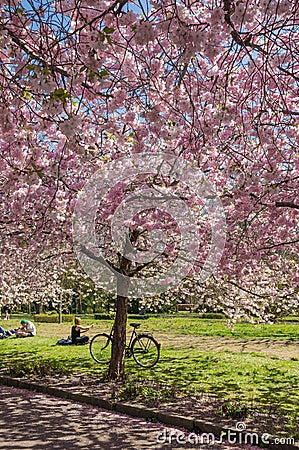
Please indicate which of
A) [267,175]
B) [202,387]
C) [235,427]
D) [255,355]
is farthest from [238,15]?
[255,355]

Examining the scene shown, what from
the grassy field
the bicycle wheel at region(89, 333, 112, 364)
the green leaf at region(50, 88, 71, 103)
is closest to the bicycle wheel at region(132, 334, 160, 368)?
the grassy field

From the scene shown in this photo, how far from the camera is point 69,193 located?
7547 millimetres

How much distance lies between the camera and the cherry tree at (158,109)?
3281 mm

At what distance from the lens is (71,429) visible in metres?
5.58

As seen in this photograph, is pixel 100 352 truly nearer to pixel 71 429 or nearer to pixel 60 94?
pixel 71 429

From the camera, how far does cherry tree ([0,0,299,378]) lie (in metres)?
3.28

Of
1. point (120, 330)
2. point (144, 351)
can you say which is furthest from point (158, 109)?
point (144, 351)

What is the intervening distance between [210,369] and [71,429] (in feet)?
14.7

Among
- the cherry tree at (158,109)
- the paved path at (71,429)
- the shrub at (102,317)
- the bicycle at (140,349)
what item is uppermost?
the cherry tree at (158,109)

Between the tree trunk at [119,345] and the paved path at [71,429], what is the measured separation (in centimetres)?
134

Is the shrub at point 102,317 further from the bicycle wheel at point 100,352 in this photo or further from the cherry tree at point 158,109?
the cherry tree at point 158,109

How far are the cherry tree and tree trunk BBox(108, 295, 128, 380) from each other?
4 cm

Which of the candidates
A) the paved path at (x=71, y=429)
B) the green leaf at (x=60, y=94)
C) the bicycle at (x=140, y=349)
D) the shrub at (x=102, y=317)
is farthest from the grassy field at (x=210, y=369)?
the shrub at (x=102, y=317)

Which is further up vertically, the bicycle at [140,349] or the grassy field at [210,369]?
the bicycle at [140,349]
